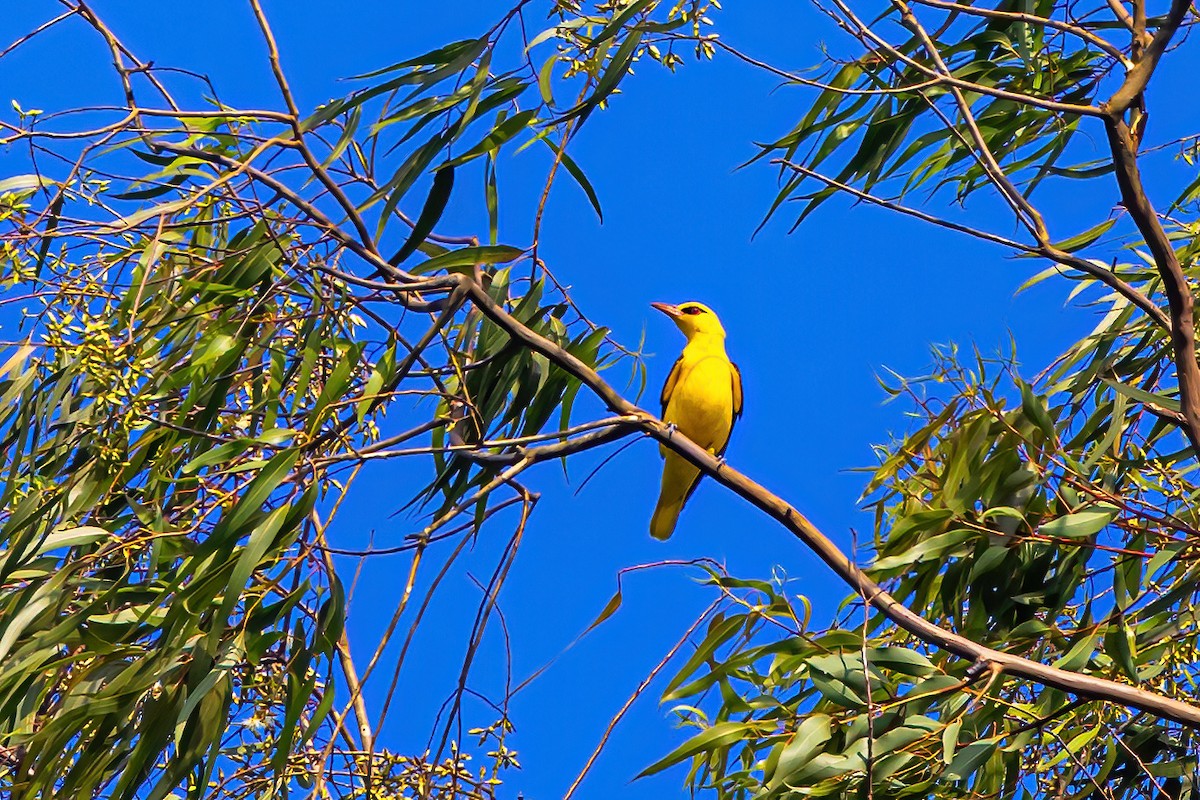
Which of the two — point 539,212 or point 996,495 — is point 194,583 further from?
point 996,495

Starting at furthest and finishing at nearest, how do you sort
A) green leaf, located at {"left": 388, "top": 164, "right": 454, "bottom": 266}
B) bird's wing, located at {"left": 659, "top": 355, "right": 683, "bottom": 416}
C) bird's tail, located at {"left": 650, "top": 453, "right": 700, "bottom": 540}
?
bird's wing, located at {"left": 659, "top": 355, "right": 683, "bottom": 416} → bird's tail, located at {"left": 650, "top": 453, "right": 700, "bottom": 540} → green leaf, located at {"left": 388, "top": 164, "right": 454, "bottom": 266}

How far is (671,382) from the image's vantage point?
5.42m

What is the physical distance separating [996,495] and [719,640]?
71cm

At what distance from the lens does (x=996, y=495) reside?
3.10 m

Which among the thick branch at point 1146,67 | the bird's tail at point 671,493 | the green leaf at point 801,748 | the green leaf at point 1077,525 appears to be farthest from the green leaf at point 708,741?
the bird's tail at point 671,493

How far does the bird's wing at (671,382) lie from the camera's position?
5.39 m

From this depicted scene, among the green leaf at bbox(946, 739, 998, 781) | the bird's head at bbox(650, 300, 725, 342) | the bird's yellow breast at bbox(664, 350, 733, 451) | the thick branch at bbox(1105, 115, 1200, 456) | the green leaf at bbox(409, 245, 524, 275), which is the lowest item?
the green leaf at bbox(946, 739, 998, 781)

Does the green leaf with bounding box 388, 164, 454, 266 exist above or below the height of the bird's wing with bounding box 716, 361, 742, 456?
below

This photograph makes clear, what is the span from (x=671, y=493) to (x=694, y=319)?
2.50 feet

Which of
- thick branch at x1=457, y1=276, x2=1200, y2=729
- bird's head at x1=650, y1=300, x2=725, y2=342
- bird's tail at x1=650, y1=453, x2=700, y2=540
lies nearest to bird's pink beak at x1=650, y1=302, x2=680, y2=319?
bird's head at x1=650, y1=300, x2=725, y2=342

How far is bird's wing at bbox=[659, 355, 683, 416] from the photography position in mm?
5391

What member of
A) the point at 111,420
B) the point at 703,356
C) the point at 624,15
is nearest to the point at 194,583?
the point at 111,420

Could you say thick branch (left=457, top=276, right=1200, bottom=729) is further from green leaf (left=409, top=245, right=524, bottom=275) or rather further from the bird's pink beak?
the bird's pink beak

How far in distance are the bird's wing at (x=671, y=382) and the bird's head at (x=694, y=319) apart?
0.60 feet
